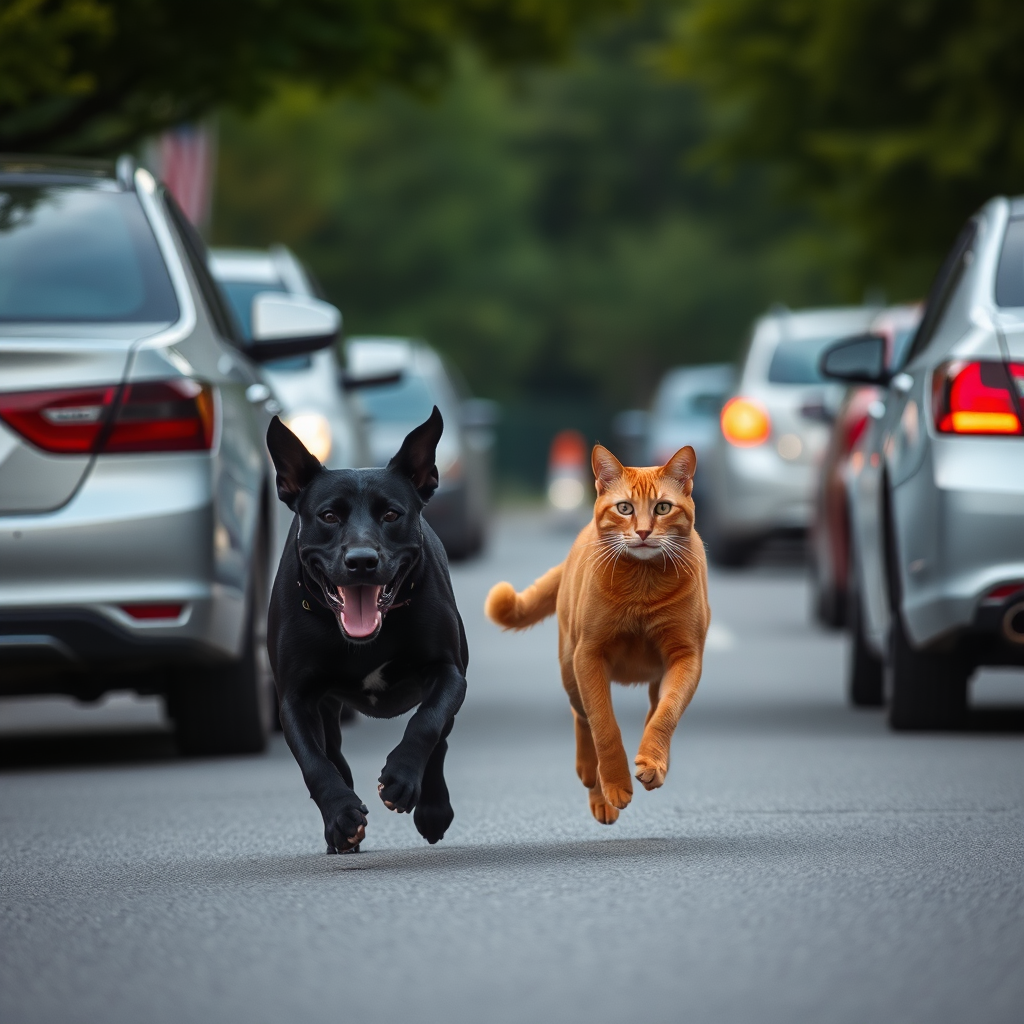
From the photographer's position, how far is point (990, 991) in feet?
15.0

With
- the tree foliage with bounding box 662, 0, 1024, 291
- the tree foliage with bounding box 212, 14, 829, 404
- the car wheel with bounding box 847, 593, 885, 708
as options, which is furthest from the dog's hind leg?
the tree foliage with bounding box 212, 14, 829, 404

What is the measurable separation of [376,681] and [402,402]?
56.1ft

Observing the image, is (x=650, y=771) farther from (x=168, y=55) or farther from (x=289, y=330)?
(x=168, y=55)

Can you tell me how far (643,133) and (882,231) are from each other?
2041 inches

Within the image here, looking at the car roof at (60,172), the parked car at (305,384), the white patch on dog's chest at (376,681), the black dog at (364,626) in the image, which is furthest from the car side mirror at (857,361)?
the white patch on dog's chest at (376,681)

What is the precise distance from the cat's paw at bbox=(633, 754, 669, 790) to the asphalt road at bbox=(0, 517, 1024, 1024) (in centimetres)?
22

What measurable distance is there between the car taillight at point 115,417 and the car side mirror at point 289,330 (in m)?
0.82

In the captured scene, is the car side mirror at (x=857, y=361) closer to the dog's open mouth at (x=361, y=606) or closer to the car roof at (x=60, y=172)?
the car roof at (x=60, y=172)

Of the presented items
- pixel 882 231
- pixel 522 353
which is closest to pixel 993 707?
pixel 882 231

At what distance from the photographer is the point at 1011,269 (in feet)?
29.4

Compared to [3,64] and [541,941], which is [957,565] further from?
[3,64]

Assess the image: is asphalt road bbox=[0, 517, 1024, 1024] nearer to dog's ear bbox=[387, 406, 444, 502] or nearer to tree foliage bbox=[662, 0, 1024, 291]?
dog's ear bbox=[387, 406, 444, 502]

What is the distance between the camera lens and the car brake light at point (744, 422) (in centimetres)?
1867

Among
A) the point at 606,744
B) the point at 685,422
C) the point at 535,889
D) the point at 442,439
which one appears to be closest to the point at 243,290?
the point at 606,744
